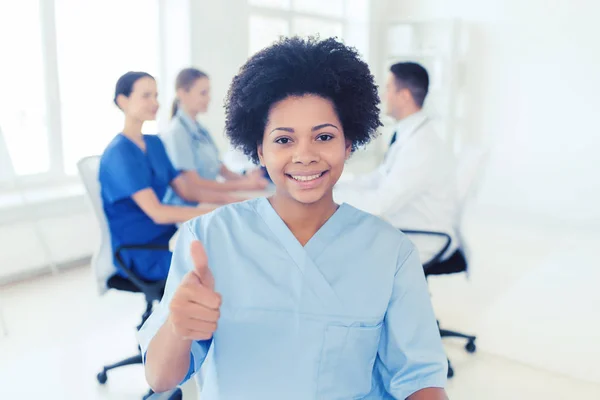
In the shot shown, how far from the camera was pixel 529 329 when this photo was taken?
2.79 m

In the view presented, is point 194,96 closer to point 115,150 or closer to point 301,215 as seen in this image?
point 115,150

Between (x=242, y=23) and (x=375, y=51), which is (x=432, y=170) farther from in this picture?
(x=375, y=51)

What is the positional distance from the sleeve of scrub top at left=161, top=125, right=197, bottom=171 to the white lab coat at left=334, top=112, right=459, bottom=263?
836mm

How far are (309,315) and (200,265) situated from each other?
0.74ft

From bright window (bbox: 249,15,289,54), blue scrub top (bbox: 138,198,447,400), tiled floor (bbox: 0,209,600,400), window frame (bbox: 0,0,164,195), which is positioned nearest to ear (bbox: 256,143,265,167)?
blue scrub top (bbox: 138,198,447,400)

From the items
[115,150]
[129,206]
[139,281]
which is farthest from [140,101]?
[139,281]

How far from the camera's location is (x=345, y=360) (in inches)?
36.7

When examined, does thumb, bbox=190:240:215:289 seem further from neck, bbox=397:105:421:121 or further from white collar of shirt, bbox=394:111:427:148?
neck, bbox=397:105:421:121

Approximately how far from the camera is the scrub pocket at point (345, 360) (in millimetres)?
923

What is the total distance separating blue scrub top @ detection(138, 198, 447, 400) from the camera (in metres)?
0.92

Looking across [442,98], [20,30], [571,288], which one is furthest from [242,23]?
[571,288]

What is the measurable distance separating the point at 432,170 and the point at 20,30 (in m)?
2.59

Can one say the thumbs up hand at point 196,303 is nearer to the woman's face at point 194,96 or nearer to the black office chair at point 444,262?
the black office chair at point 444,262

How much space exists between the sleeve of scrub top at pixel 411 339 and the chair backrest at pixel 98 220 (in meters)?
1.30
